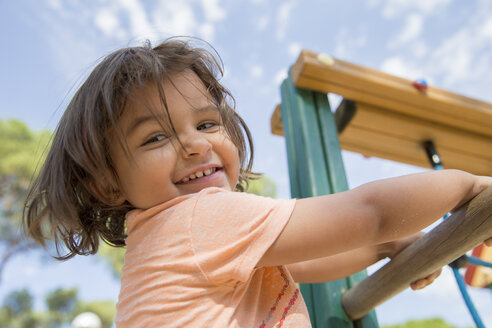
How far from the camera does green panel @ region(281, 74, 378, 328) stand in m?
1.08

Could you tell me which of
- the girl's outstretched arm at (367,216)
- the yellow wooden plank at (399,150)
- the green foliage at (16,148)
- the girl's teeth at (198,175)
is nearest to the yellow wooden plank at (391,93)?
the yellow wooden plank at (399,150)

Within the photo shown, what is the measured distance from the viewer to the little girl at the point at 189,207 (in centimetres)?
66

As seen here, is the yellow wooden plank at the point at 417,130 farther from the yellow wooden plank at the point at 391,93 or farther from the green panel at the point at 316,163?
the green panel at the point at 316,163

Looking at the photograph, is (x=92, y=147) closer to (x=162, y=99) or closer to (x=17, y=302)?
(x=162, y=99)

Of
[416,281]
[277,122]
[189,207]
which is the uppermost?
[277,122]

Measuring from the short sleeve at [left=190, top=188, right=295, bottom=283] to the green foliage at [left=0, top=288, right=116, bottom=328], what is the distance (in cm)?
1318

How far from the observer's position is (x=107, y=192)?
0.88 metres

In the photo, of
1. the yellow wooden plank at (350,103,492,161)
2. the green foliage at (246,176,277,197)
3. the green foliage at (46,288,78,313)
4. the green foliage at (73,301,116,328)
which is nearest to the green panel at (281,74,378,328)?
the yellow wooden plank at (350,103,492,161)

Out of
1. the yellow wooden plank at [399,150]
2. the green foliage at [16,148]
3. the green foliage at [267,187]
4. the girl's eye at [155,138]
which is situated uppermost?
the green foliage at [16,148]

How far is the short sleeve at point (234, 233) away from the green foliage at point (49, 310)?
13.2 metres

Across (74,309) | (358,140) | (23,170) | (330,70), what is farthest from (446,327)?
(74,309)

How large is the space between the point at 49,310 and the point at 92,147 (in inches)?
542

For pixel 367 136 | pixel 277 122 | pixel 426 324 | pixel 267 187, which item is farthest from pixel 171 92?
pixel 267 187

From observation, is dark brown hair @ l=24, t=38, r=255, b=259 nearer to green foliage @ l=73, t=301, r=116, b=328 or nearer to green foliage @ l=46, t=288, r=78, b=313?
green foliage @ l=46, t=288, r=78, b=313
